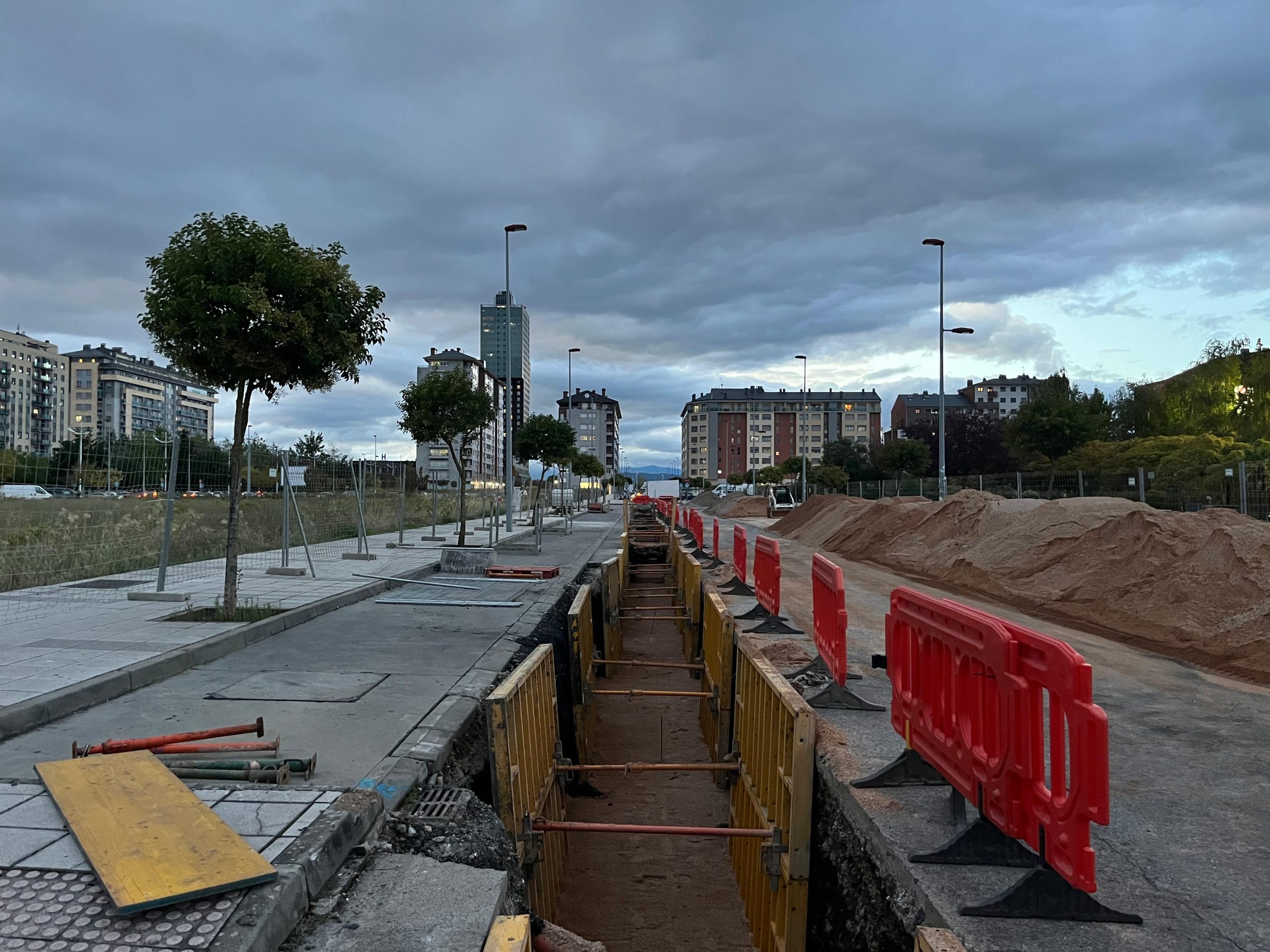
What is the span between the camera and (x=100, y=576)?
40.7ft

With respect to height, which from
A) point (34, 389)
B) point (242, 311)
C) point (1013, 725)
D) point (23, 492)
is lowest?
point (1013, 725)

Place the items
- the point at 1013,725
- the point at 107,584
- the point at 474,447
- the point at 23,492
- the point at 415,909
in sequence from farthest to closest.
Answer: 1. the point at 474,447
2. the point at 23,492
3. the point at 107,584
4. the point at 415,909
5. the point at 1013,725

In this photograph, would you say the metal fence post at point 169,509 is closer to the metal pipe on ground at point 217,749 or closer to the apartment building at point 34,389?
the metal pipe on ground at point 217,749

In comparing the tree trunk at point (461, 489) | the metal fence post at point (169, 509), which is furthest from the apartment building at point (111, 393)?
the metal fence post at point (169, 509)

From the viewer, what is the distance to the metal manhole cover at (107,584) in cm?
1107

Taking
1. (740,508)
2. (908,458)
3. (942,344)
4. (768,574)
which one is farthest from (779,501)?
(768,574)

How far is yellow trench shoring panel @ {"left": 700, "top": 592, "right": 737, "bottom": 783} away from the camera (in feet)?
20.1

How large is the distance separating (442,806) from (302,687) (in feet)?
8.68

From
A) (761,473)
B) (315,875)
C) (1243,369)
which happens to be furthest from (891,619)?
(761,473)

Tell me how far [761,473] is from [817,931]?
96385mm

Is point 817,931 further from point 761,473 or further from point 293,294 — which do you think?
point 761,473

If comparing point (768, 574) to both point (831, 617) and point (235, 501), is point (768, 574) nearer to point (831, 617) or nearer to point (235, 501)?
point (831, 617)

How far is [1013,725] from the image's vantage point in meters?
2.79

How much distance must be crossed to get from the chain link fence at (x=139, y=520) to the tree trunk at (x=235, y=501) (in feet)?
5.95
